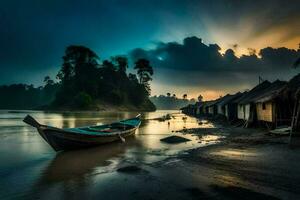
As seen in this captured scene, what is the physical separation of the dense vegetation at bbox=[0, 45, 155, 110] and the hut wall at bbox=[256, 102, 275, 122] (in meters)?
80.5

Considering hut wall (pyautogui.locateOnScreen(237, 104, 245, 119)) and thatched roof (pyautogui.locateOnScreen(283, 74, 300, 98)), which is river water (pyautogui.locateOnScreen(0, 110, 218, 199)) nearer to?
thatched roof (pyautogui.locateOnScreen(283, 74, 300, 98))

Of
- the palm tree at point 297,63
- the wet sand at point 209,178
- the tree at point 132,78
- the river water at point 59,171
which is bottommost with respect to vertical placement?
the river water at point 59,171

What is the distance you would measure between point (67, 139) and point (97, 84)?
327 feet

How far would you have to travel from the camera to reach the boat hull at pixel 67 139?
516 inches

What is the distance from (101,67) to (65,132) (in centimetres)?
11059

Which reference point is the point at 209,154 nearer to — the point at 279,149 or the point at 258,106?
the point at 279,149

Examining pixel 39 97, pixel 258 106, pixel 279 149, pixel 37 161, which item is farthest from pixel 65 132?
pixel 39 97

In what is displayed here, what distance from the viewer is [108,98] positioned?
114m

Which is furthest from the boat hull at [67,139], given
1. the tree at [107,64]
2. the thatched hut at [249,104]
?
the tree at [107,64]

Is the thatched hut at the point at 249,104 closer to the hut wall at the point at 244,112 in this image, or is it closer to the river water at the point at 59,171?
the hut wall at the point at 244,112

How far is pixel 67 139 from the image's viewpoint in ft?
45.5

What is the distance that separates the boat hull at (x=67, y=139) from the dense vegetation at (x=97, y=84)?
83.1m

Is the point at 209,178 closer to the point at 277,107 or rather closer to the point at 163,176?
the point at 163,176

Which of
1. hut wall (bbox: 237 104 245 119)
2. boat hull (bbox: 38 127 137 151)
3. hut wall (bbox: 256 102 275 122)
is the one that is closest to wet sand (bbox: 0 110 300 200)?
boat hull (bbox: 38 127 137 151)
